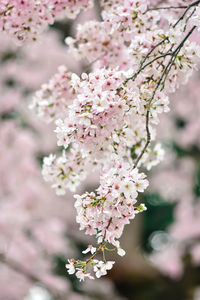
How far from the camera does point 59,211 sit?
906 cm

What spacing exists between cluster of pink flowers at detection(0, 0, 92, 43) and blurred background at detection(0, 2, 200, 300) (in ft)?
9.71

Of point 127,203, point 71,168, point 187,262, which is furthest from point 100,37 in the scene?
point 187,262

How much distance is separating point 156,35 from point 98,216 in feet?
3.05

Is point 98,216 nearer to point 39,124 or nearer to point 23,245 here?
point 23,245

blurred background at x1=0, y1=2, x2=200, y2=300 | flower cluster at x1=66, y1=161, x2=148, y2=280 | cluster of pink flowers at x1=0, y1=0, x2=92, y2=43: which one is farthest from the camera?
blurred background at x1=0, y1=2, x2=200, y2=300

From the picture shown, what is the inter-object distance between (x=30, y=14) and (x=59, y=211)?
7.02 m

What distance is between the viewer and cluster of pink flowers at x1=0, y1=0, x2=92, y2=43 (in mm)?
2296

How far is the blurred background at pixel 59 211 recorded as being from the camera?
21.6 feet

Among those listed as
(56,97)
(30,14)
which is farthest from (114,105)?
(30,14)

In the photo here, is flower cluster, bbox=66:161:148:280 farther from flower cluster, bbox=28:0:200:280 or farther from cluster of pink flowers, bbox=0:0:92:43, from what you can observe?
cluster of pink flowers, bbox=0:0:92:43

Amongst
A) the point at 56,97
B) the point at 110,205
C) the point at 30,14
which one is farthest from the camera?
the point at 56,97

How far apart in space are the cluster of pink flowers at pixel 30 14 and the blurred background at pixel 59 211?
2.96m

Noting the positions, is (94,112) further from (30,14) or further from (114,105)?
(30,14)

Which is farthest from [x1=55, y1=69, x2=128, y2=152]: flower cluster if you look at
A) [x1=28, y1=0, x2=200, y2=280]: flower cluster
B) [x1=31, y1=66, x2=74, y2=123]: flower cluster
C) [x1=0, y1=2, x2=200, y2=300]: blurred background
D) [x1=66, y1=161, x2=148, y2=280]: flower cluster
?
[x1=0, y1=2, x2=200, y2=300]: blurred background
